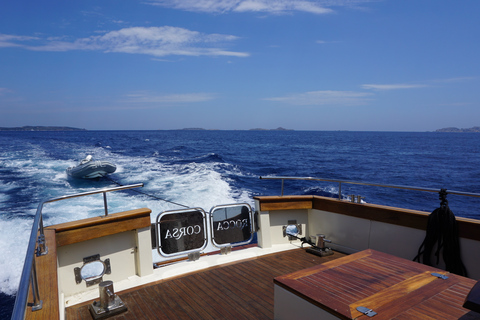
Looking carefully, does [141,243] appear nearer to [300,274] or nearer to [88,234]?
[88,234]

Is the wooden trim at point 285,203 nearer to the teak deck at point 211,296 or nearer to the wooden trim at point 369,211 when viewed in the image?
the wooden trim at point 369,211

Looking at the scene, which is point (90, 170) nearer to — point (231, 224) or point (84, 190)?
point (84, 190)

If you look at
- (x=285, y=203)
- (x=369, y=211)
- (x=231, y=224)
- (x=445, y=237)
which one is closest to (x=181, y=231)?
(x=231, y=224)

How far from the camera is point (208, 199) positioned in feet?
42.5

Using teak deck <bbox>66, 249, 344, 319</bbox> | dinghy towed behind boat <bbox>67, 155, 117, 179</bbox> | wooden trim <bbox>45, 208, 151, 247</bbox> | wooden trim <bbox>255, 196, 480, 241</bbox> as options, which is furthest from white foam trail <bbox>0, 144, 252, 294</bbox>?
wooden trim <bbox>255, 196, 480, 241</bbox>

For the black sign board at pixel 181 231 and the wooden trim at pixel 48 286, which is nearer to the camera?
the wooden trim at pixel 48 286

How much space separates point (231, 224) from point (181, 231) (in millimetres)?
785

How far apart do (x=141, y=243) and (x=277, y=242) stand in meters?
2.08

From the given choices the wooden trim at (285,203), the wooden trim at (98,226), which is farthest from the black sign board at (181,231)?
the wooden trim at (285,203)

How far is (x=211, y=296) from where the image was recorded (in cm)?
→ 334

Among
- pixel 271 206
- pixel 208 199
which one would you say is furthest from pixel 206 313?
pixel 208 199

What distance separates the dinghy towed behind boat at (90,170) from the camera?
1720 cm

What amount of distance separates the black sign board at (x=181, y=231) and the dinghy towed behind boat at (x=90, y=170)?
587 inches

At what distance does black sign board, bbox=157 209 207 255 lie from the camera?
4125mm
